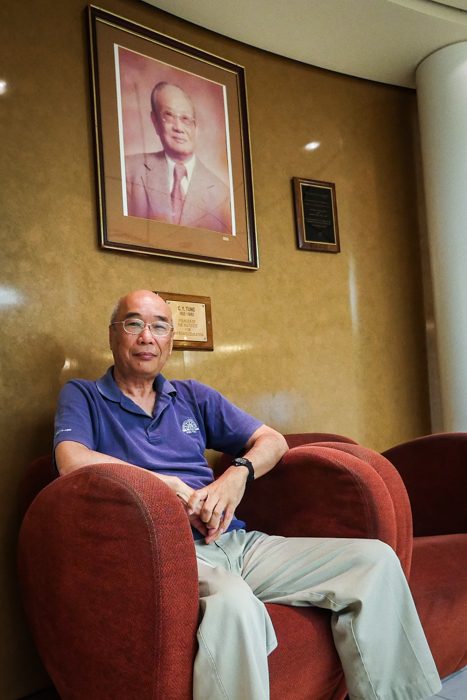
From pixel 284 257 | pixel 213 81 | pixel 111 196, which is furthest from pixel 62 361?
pixel 213 81

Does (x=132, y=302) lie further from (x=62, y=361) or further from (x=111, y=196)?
(x=111, y=196)

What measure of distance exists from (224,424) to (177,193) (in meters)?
1.17

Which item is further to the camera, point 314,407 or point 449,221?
point 449,221

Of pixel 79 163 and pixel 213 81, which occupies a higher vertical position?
pixel 213 81

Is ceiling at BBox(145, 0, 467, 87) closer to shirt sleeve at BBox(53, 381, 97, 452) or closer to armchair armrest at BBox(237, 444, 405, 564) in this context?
shirt sleeve at BBox(53, 381, 97, 452)

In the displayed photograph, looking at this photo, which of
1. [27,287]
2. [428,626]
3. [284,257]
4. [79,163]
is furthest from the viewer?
[284,257]

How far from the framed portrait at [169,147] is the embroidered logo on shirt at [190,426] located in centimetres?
86

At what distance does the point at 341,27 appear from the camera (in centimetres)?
345

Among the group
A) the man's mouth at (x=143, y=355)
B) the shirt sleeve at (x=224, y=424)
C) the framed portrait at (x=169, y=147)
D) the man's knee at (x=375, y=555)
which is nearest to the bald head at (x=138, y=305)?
the man's mouth at (x=143, y=355)

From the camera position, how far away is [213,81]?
3.30 metres

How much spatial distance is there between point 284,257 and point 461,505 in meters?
1.51

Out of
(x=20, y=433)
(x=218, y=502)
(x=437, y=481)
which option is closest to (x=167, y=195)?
(x=20, y=433)

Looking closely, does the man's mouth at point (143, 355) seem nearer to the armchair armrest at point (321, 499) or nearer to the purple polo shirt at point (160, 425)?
the purple polo shirt at point (160, 425)

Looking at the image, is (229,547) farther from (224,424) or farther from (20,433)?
(20,433)
